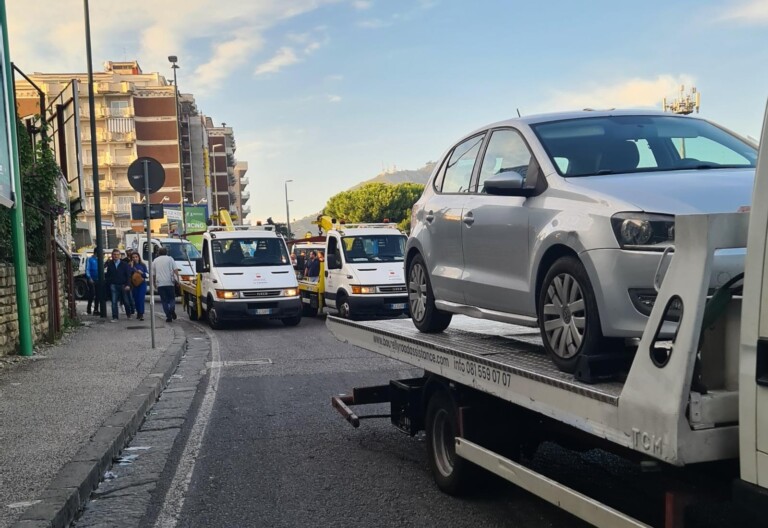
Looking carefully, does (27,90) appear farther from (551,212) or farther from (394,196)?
(551,212)

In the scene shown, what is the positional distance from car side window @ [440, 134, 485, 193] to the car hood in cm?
170

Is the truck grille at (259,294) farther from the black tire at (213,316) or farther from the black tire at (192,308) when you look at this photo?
the black tire at (192,308)

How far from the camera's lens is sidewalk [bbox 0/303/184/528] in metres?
5.25

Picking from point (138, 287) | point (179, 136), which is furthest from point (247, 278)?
point (179, 136)

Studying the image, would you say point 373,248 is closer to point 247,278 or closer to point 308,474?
point 247,278

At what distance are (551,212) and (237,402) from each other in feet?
18.0

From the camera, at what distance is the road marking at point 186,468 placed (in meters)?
5.13

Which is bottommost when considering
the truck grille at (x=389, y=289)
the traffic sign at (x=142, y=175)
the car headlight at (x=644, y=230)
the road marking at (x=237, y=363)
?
the road marking at (x=237, y=363)

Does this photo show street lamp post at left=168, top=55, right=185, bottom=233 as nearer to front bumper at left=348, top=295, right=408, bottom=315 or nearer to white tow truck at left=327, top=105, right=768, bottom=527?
front bumper at left=348, top=295, right=408, bottom=315

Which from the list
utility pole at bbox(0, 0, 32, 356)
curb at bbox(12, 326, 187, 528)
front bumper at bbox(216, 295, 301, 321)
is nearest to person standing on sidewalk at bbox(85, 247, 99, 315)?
front bumper at bbox(216, 295, 301, 321)

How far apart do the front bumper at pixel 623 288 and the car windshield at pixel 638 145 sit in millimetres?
866

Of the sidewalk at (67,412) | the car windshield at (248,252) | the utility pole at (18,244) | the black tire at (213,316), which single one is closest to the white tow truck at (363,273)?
the car windshield at (248,252)

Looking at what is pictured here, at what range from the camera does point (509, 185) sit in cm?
472

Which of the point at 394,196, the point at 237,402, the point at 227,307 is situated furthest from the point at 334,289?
the point at 394,196
